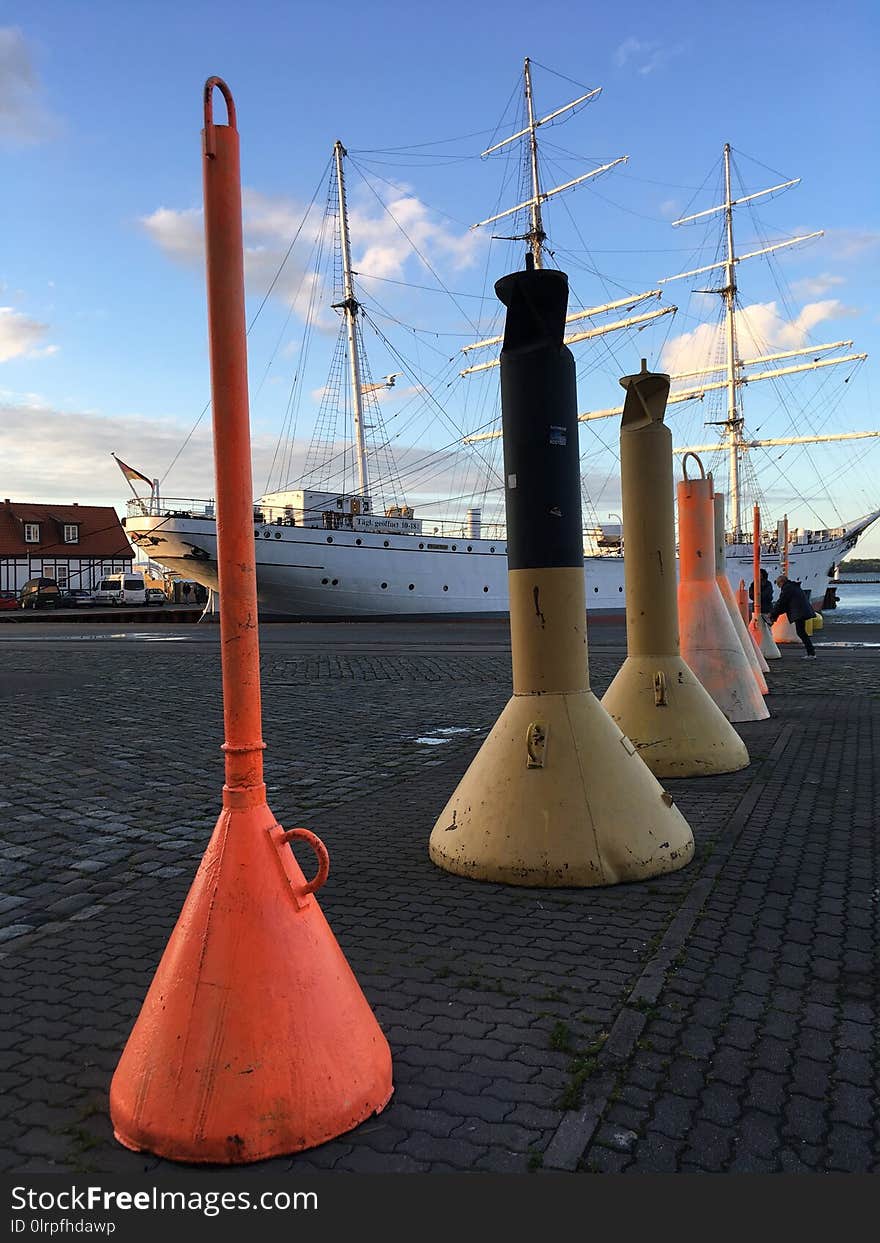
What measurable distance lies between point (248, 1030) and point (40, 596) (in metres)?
58.4

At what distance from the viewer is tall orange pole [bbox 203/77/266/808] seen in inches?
103

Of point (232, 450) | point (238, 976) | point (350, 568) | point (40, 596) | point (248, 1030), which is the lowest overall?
point (248, 1030)

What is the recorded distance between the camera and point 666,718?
722 centimetres

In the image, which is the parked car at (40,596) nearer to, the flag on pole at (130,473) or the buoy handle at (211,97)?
the flag on pole at (130,473)

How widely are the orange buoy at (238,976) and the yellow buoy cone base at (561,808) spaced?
6.53ft

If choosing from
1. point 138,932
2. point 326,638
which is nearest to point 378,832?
point 138,932

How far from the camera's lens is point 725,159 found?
207ft

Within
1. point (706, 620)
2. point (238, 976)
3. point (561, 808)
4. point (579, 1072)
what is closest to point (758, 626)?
point (706, 620)

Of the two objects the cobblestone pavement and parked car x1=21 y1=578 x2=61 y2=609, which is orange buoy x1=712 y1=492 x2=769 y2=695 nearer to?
the cobblestone pavement

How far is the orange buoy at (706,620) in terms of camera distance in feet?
32.1

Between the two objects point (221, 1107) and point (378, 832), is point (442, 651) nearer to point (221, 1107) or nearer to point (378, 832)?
point (378, 832)

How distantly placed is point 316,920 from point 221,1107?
1.69 ft

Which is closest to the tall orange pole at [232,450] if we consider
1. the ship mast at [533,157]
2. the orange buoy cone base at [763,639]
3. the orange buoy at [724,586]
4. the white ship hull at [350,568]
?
the orange buoy at [724,586]

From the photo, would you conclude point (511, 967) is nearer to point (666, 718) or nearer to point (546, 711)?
point (546, 711)
